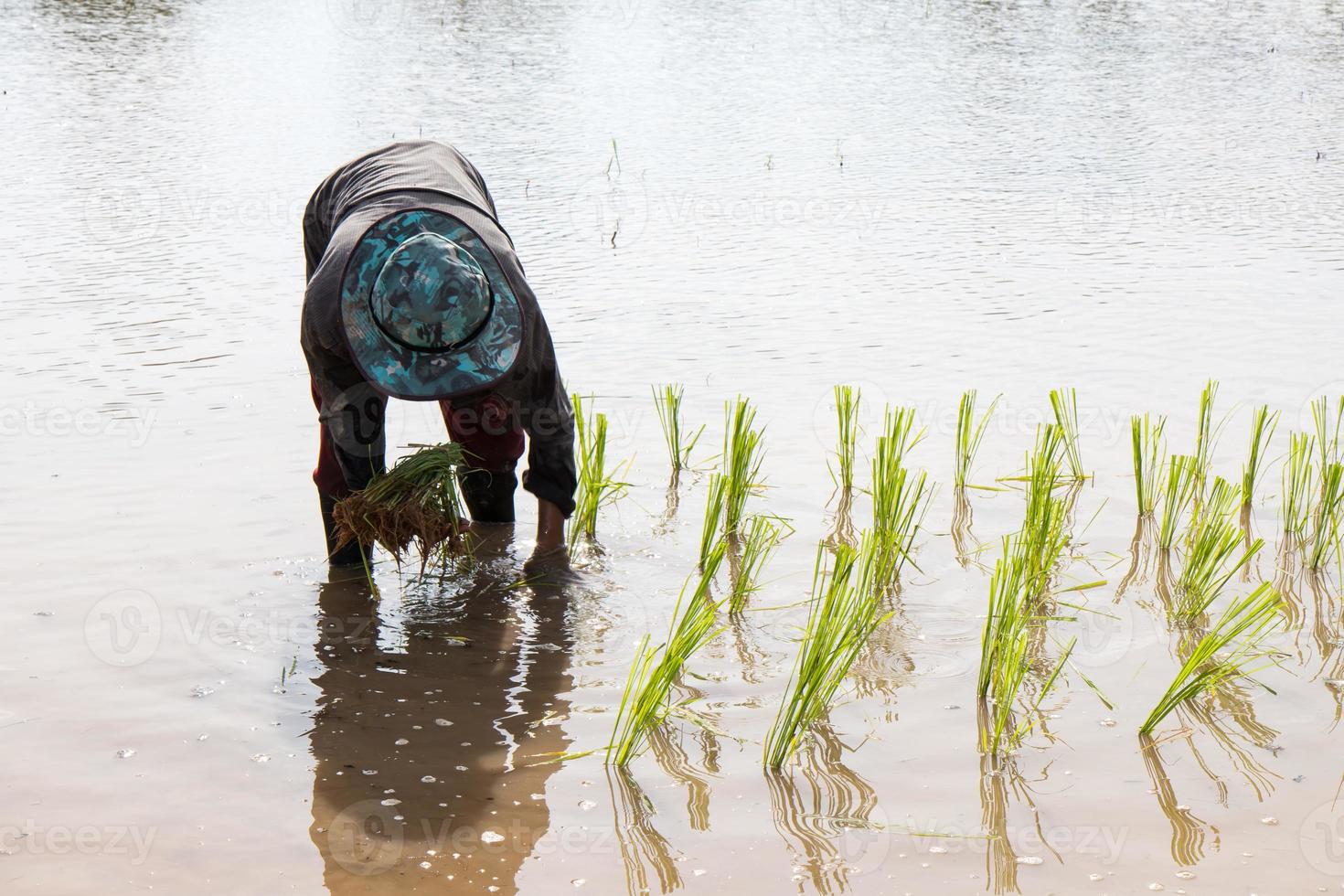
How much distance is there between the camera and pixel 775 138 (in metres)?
10.3

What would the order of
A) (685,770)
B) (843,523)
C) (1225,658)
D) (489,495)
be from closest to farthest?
(685,770) → (1225,658) → (489,495) → (843,523)

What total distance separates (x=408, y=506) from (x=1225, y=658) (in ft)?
6.62

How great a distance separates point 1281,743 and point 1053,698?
1.55 feet

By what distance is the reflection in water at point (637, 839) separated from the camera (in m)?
2.27

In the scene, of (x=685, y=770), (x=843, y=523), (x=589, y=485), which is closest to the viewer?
(x=685, y=770)

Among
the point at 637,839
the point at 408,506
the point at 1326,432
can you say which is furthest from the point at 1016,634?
the point at 1326,432

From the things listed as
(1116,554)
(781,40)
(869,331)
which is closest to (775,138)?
(869,331)

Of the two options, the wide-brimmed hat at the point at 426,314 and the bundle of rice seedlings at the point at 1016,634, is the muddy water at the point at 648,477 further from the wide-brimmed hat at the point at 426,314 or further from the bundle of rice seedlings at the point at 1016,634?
the wide-brimmed hat at the point at 426,314

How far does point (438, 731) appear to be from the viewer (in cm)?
276

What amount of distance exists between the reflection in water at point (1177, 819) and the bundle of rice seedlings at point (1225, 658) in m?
0.08

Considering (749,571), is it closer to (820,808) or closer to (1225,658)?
(820,808)

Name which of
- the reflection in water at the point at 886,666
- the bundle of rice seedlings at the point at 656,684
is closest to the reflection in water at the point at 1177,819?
the reflection in water at the point at 886,666

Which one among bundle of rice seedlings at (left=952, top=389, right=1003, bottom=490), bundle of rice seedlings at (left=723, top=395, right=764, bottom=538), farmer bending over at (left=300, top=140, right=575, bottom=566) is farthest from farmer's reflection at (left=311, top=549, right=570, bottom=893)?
bundle of rice seedlings at (left=952, top=389, right=1003, bottom=490)

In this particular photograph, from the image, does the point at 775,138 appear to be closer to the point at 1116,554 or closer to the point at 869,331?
the point at 869,331
